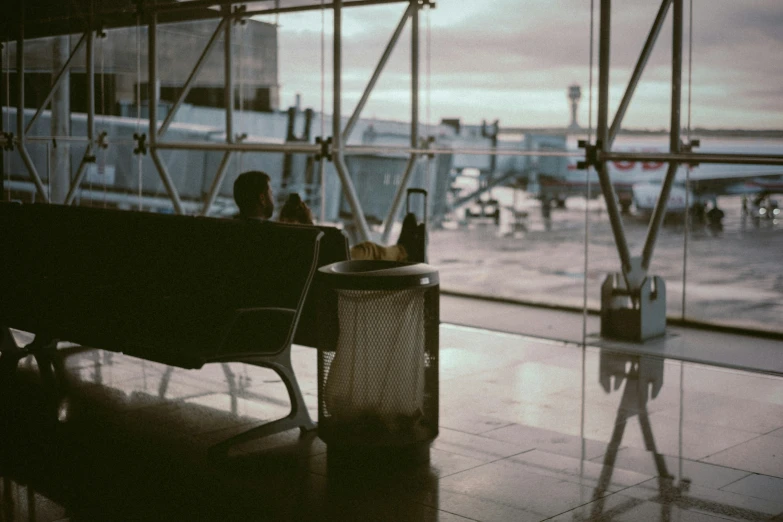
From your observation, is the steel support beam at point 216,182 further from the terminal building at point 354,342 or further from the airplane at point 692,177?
the airplane at point 692,177

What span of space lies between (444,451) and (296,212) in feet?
6.23

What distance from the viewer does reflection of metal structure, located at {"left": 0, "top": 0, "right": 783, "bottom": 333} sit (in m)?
6.66

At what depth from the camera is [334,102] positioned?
8.01 metres

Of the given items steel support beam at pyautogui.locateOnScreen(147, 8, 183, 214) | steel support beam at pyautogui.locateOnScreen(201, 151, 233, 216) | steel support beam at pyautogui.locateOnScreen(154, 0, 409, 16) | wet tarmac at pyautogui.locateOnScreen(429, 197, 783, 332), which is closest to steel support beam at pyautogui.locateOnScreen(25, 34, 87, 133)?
steel support beam at pyautogui.locateOnScreen(147, 8, 183, 214)

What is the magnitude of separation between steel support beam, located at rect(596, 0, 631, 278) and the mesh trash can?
9.97 ft

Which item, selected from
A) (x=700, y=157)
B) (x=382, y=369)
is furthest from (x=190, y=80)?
(x=382, y=369)

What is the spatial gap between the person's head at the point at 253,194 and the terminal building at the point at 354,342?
0.21ft

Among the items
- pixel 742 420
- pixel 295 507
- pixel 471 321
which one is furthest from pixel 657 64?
pixel 295 507

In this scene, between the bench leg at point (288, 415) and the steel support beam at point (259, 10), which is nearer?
the bench leg at point (288, 415)

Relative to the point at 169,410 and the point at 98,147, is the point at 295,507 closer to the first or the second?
the point at 169,410

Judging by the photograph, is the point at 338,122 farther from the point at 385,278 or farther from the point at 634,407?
the point at 385,278

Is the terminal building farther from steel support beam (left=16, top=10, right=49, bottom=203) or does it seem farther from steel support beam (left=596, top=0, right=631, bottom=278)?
steel support beam (left=16, top=10, right=49, bottom=203)

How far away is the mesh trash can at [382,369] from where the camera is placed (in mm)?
3961

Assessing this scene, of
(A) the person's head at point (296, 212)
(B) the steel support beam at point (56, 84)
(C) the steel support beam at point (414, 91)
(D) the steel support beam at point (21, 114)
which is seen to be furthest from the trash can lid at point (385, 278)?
(D) the steel support beam at point (21, 114)
